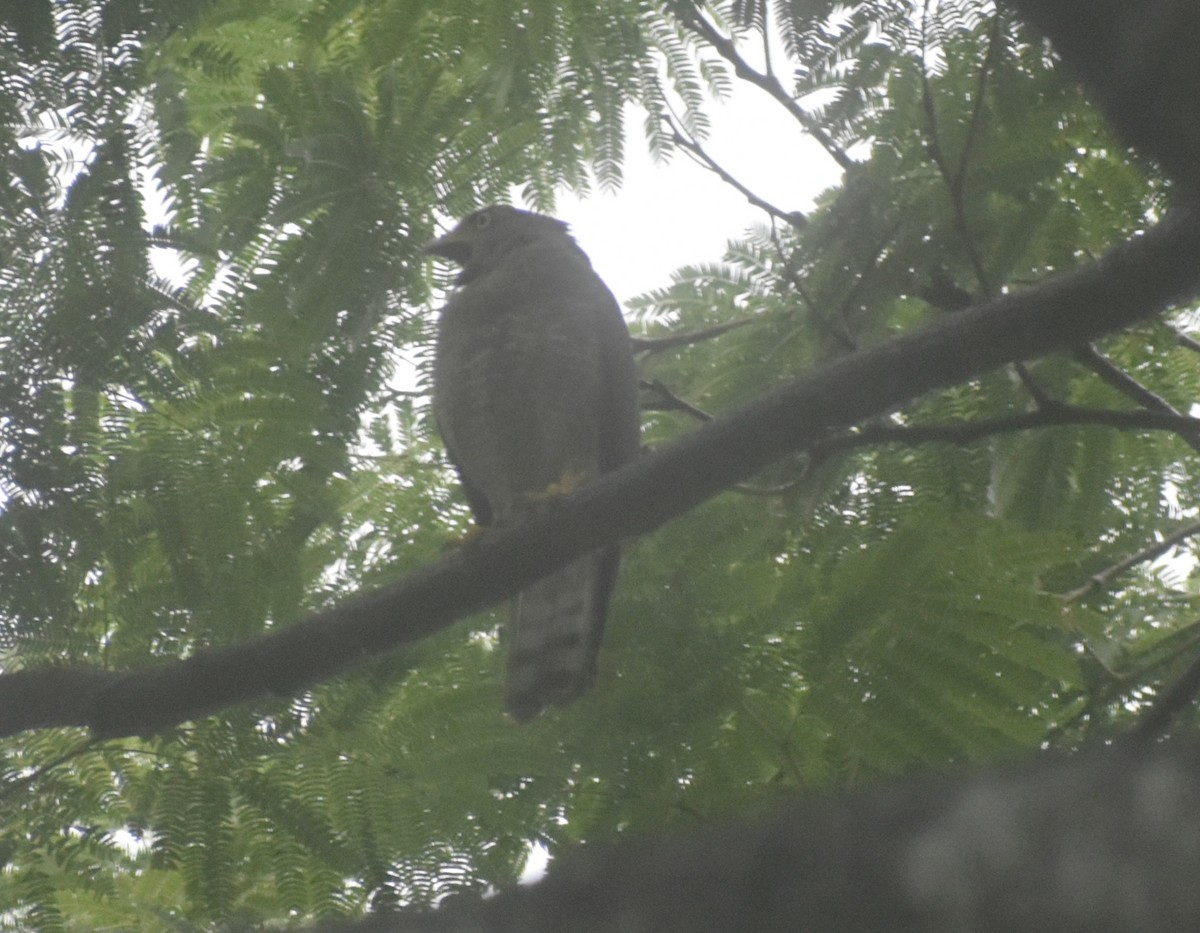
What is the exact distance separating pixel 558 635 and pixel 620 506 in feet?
3.48

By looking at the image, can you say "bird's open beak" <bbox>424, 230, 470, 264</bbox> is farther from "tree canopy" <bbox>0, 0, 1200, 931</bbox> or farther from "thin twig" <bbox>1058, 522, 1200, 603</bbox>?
"thin twig" <bbox>1058, 522, 1200, 603</bbox>

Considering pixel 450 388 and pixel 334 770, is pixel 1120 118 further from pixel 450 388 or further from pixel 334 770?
pixel 450 388

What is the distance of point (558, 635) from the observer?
4230mm

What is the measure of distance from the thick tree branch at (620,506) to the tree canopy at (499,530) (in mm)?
10

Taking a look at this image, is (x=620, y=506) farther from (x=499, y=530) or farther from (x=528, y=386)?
(x=528, y=386)

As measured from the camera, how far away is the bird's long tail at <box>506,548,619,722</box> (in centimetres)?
385

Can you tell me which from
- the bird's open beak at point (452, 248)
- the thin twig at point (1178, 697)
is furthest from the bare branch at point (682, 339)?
the thin twig at point (1178, 697)

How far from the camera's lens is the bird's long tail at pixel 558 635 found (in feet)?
12.6

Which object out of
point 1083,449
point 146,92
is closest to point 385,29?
point 146,92

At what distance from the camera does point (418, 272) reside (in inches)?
178

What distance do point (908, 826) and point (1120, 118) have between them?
4.63 ft

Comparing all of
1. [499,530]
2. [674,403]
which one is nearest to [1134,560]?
[674,403]

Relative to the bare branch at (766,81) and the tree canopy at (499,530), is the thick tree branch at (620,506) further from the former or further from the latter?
the bare branch at (766,81)

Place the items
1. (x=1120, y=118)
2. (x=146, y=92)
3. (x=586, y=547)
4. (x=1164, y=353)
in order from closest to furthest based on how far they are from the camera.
A: 1. (x=1120, y=118)
2. (x=586, y=547)
3. (x=146, y=92)
4. (x=1164, y=353)
